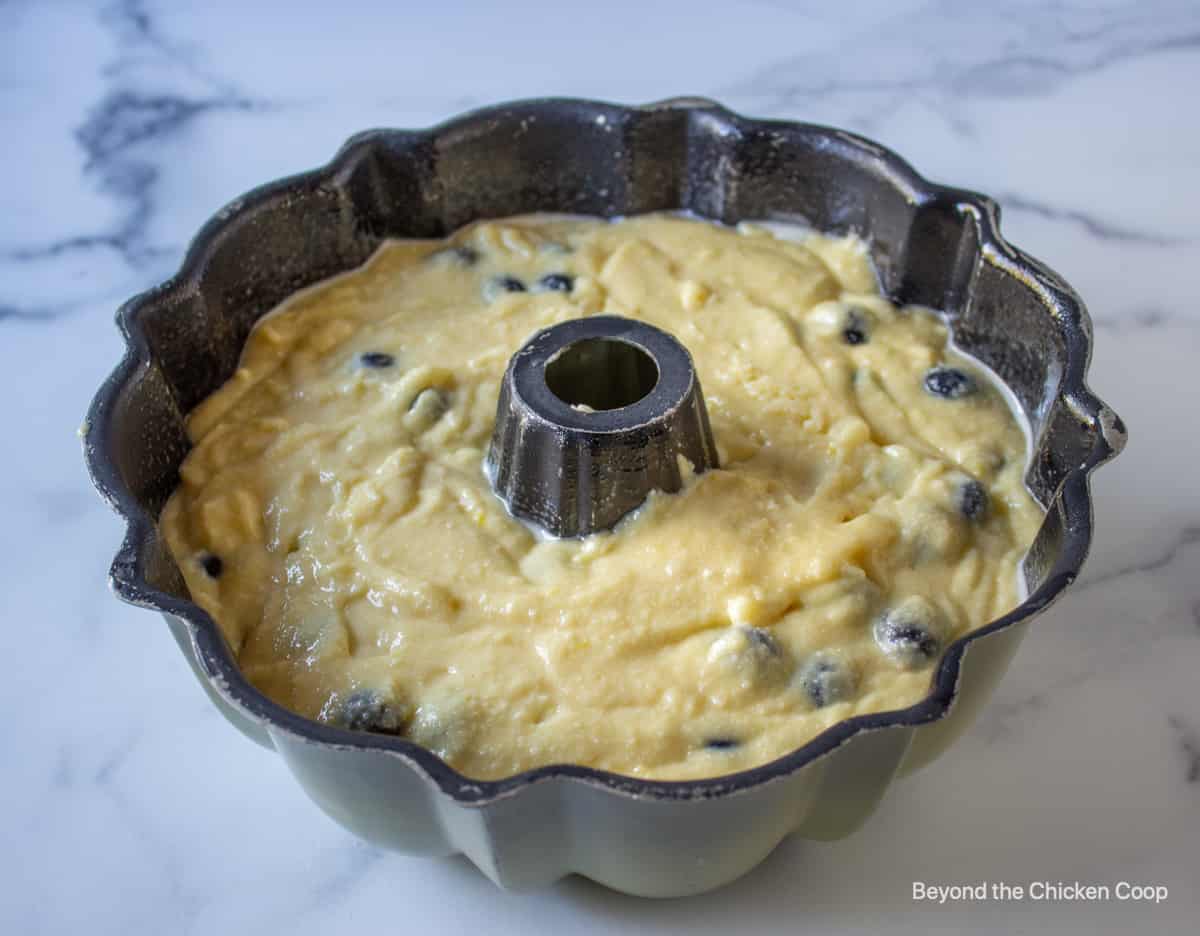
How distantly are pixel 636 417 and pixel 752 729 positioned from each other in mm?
497

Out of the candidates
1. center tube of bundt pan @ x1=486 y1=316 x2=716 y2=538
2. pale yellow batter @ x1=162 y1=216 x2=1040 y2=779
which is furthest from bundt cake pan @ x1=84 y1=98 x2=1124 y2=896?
center tube of bundt pan @ x1=486 y1=316 x2=716 y2=538

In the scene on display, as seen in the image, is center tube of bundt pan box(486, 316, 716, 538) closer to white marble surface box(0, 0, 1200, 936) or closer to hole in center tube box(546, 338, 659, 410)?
hole in center tube box(546, 338, 659, 410)

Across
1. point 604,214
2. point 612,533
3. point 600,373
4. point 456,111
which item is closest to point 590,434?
point 612,533

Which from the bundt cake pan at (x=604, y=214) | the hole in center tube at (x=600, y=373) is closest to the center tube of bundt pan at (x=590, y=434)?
the hole in center tube at (x=600, y=373)

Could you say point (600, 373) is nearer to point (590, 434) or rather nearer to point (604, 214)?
point (590, 434)

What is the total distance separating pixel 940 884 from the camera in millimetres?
2188

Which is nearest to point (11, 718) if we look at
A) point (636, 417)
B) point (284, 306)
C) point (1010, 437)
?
point (284, 306)

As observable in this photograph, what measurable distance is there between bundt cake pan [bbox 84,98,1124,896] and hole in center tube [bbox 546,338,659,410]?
58 cm

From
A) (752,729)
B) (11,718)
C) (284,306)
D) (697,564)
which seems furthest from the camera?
(284,306)

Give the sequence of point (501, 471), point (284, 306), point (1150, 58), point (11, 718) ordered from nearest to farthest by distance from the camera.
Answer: point (501, 471) → point (11, 718) → point (284, 306) → point (1150, 58)

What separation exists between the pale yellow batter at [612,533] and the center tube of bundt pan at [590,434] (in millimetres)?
42

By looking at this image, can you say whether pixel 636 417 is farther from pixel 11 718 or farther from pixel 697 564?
pixel 11 718

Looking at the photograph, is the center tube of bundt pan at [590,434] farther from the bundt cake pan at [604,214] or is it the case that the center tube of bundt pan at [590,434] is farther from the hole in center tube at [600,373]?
the bundt cake pan at [604,214]

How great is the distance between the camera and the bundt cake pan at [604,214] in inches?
69.6
